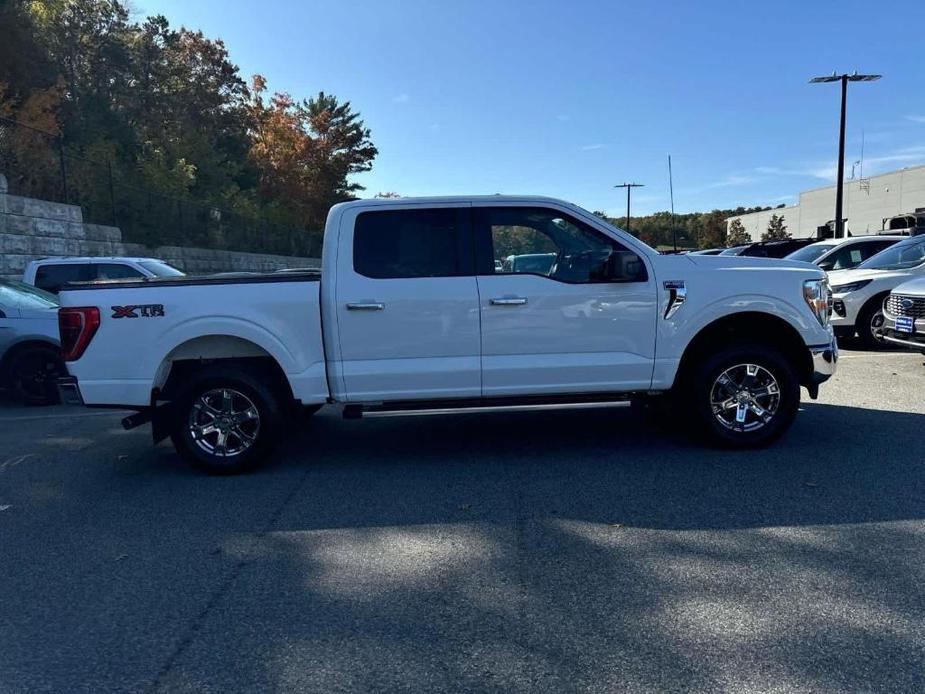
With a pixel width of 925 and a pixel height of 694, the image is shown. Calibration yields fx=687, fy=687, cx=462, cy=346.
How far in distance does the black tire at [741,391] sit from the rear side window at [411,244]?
2136 mm

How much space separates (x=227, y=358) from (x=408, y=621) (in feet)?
10.2

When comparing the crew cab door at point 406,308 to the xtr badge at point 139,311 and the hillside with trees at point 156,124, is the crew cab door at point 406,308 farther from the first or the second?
the hillside with trees at point 156,124

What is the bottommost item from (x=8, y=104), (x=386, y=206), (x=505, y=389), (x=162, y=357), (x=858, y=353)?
(x=858, y=353)

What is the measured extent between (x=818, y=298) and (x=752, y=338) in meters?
0.61

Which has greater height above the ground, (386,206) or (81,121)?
(81,121)

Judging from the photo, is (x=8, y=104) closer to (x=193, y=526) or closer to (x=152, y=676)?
(x=193, y=526)

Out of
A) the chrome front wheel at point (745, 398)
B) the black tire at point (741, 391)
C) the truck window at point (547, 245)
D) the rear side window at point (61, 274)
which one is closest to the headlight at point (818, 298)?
the black tire at point (741, 391)

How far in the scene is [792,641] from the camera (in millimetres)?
2955

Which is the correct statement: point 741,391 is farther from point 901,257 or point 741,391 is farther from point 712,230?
point 712,230

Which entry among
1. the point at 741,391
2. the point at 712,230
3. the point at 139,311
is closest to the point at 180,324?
the point at 139,311

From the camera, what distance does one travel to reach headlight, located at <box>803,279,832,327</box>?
565 cm

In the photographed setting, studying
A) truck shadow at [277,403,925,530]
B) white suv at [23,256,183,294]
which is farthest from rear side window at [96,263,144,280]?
truck shadow at [277,403,925,530]

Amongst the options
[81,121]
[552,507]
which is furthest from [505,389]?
[81,121]

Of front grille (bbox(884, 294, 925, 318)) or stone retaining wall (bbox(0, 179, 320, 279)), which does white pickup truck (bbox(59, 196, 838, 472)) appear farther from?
stone retaining wall (bbox(0, 179, 320, 279))
